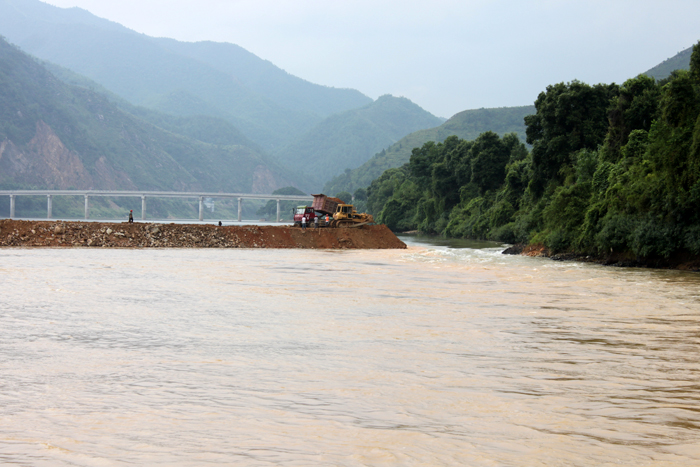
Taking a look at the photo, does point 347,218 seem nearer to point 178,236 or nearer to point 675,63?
point 178,236

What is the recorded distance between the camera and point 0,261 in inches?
1251

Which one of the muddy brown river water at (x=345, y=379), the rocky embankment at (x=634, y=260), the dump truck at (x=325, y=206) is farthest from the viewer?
the dump truck at (x=325, y=206)

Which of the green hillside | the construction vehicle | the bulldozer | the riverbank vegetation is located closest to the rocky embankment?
the riverbank vegetation

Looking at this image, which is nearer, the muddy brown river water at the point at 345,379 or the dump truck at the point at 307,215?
the muddy brown river water at the point at 345,379

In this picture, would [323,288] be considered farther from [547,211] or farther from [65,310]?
[547,211]

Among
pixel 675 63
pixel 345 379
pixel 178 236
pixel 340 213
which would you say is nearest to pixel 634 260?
pixel 340 213

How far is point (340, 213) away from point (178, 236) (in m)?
15.4

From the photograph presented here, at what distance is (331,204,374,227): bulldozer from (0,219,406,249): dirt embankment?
2.08 meters

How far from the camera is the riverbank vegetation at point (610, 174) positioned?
34469mm

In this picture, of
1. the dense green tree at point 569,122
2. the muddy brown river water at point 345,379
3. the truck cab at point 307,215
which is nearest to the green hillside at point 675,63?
the dense green tree at point 569,122

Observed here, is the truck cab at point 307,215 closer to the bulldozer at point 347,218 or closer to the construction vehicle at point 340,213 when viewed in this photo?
the construction vehicle at point 340,213

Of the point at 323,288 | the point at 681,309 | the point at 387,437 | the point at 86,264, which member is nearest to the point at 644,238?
the point at 681,309

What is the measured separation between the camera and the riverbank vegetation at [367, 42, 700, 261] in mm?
34469

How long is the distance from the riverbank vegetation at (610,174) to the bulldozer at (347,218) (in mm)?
15838
